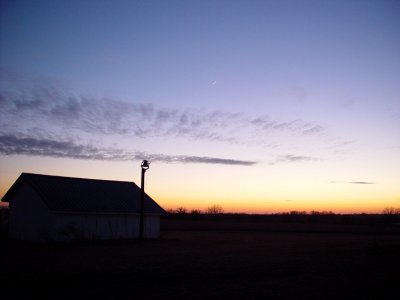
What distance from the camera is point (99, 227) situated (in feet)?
115

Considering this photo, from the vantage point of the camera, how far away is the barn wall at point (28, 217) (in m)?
32.4

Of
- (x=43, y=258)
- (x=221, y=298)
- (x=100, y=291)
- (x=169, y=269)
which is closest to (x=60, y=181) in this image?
(x=43, y=258)

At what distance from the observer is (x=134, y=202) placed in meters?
39.0

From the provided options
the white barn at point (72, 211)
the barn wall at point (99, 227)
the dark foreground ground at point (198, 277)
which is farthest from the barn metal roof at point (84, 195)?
the dark foreground ground at point (198, 277)

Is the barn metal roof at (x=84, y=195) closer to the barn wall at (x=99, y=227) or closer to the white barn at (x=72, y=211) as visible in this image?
the white barn at (x=72, y=211)

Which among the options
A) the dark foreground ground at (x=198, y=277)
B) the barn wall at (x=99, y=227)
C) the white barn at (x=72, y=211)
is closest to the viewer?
the dark foreground ground at (x=198, y=277)

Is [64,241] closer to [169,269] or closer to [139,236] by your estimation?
[139,236]

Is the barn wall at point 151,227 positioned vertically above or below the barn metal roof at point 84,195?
below

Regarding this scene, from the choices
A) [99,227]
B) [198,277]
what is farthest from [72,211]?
[198,277]

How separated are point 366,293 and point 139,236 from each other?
1029 inches

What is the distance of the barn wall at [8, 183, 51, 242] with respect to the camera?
32406 mm

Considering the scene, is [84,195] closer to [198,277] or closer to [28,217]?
[28,217]

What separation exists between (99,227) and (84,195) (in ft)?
10.6

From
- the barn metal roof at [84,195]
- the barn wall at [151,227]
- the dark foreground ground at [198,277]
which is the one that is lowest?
the dark foreground ground at [198,277]
